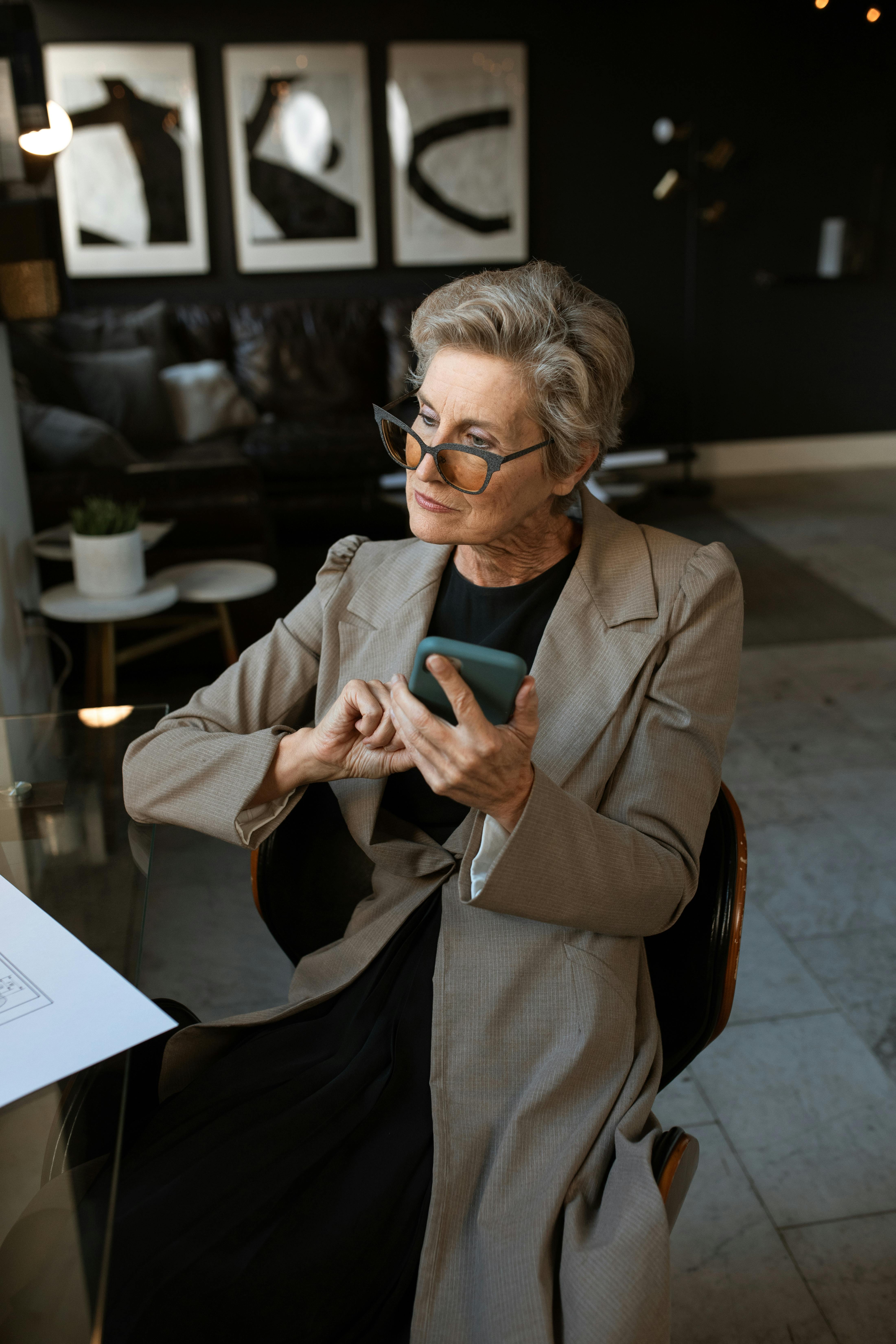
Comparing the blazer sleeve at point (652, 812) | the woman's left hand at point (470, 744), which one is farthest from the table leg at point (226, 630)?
the woman's left hand at point (470, 744)

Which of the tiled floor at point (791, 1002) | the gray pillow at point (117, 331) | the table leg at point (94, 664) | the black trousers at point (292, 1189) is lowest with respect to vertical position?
the tiled floor at point (791, 1002)

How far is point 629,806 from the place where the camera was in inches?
45.0

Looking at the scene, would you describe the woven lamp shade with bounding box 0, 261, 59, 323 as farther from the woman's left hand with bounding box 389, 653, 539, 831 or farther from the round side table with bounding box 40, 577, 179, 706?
the woman's left hand with bounding box 389, 653, 539, 831

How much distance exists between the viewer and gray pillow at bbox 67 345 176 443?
5.21 meters

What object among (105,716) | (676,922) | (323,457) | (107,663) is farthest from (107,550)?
(323,457)

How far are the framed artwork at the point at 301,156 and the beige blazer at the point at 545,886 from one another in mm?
5617

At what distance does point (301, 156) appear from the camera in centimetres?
627

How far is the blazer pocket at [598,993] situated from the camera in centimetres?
110

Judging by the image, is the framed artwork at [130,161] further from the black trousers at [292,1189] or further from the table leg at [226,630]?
the black trousers at [292,1189]

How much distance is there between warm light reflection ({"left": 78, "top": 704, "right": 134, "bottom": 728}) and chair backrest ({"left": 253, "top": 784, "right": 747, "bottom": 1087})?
0.33m

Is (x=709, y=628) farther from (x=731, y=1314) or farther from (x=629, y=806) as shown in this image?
(x=731, y=1314)

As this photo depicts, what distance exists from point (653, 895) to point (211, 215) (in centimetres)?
619


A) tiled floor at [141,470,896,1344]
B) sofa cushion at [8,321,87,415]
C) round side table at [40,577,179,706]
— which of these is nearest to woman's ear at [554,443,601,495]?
tiled floor at [141,470,896,1344]

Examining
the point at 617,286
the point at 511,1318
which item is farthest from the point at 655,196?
the point at 511,1318
